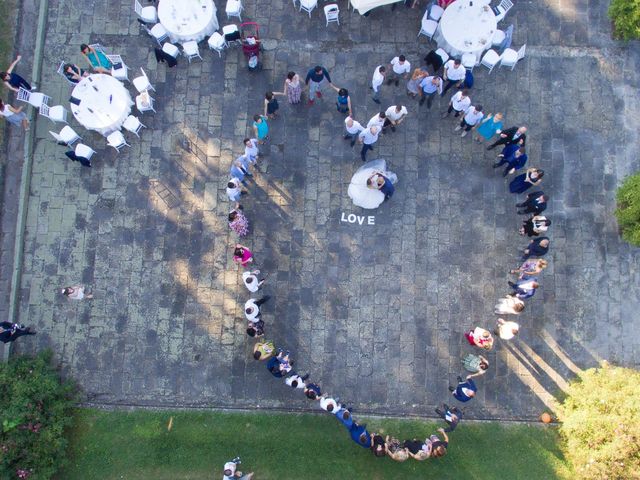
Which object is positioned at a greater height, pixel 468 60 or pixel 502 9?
pixel 502 9

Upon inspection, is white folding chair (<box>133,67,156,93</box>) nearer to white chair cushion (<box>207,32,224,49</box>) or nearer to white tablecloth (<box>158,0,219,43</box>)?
white tablecloth (<box>158,0,219,43</box>)

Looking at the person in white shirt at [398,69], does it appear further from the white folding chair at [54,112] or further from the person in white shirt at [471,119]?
the white folding chair at [54,112]

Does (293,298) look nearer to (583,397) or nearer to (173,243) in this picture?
(173,243)

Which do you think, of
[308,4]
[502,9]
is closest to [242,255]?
[308,4]

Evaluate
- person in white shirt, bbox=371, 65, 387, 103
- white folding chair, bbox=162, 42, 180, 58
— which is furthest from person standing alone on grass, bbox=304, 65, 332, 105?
white folding chair, bbox=162, 42, 180, 58

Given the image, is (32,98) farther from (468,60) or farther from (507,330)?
(507,330)

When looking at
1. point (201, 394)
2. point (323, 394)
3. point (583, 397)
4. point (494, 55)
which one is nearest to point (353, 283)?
point (323, 394)
